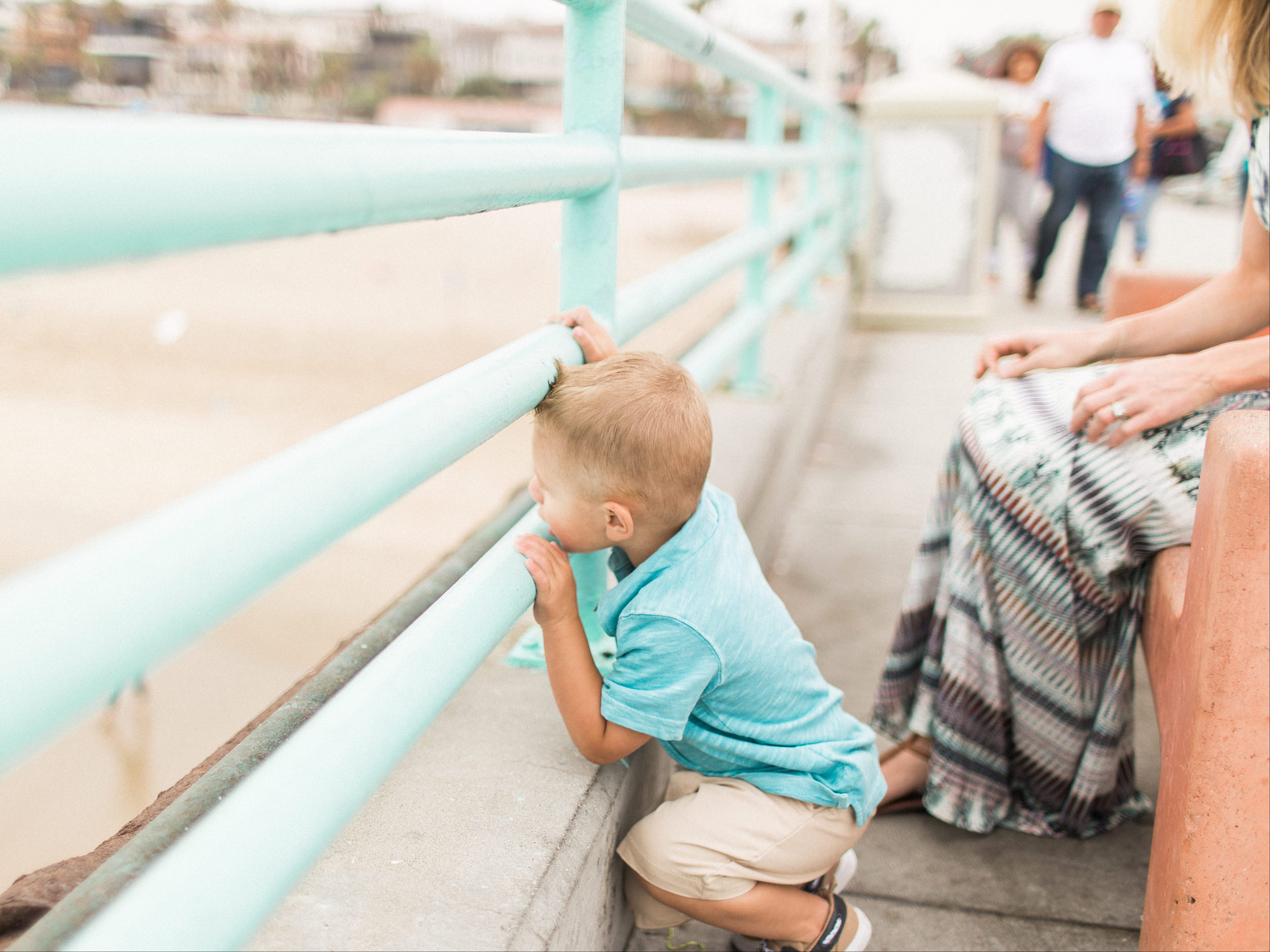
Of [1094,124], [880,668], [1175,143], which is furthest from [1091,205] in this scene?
[880,668]

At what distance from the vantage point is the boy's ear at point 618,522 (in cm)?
123

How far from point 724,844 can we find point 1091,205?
19.7 ft

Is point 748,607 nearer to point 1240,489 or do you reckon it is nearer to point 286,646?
point 1240,489

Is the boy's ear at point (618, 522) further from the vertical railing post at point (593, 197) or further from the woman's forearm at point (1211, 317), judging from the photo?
the woman's forearm at point (1211, 317)

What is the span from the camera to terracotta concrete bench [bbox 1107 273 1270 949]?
0.96 metres

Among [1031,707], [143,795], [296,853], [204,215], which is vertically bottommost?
[143,795]

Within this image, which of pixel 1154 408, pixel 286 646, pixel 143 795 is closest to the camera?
pixel 1154 408

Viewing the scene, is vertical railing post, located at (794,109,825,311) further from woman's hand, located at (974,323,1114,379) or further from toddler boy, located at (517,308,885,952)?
toddler boy, located at (517,308,885,952)

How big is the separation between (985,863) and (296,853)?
1328 mm

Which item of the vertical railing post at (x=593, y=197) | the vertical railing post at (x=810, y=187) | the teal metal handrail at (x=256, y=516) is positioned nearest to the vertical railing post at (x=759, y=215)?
the vertical railing post at (x=810, y=187)

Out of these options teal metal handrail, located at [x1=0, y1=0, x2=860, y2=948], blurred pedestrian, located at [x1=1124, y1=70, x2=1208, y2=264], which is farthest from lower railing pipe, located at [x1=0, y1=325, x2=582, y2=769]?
blurred pedestrian, located at [x1=1124, y1=70, x2=1208, y2=264]

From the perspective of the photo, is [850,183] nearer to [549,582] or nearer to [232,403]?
[549,582]

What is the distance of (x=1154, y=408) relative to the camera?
4.96ft

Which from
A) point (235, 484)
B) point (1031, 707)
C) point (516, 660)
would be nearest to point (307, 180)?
point (235, 484)
